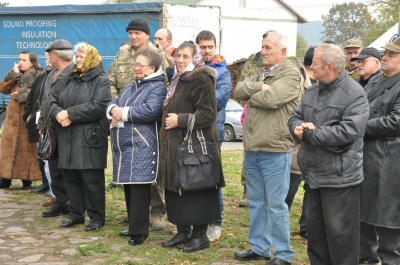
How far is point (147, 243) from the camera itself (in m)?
6.61

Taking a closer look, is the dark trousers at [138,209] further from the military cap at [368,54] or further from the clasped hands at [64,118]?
the military cap at [368,54]

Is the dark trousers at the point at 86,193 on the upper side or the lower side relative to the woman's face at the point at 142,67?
lower

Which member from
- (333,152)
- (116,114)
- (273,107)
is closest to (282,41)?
(273,107)

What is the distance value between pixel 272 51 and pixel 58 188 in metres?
3.57

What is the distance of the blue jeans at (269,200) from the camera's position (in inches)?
224

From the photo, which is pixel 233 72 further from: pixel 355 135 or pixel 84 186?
pixel 355 135

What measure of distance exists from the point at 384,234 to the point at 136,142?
252cm

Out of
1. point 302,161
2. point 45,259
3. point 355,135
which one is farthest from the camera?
point 45,259

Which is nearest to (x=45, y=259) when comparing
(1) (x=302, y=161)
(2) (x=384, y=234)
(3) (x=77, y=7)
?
(1) (x=302, y=161)

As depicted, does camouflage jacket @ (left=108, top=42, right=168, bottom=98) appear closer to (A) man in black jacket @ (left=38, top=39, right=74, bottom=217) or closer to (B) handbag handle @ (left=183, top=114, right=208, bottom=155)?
(A) man in black jacket @ (left=38, top=39, right=74, bottom=217)

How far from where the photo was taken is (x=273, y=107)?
555cm

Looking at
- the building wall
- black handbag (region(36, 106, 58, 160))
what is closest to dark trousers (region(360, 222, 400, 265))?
black handbag (region(36, 106, 58, 160))

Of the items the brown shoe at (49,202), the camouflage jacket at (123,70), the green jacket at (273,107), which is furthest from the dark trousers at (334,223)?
the brown shoe at (49,202)

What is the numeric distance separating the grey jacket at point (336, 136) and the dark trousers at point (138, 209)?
6.86ft
